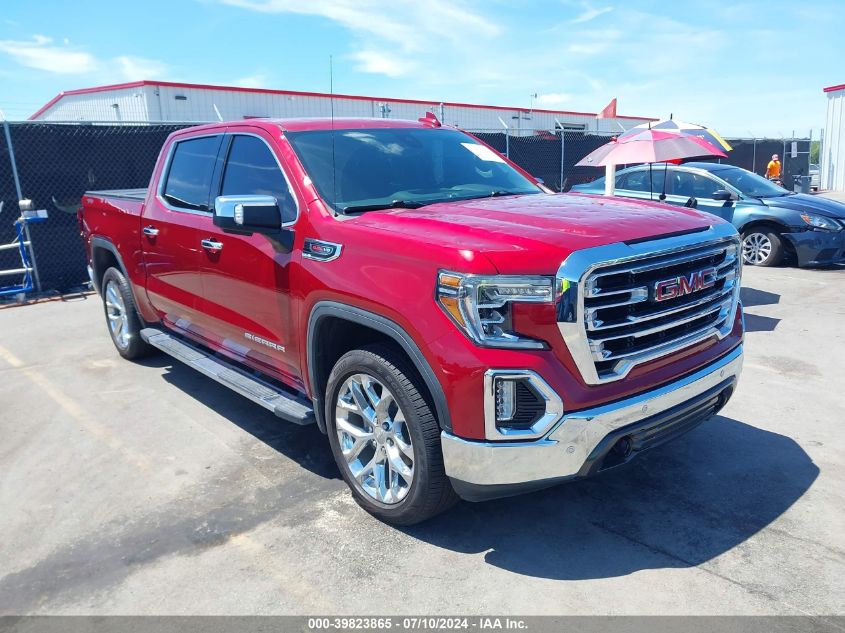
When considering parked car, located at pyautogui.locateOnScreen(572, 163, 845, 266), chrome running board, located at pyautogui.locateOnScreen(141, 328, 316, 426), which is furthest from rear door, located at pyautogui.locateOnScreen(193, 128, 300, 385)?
parked car, located at pyautogui.locateOnScreen(572, 163, 845, 266)

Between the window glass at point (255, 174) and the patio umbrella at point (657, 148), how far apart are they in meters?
4.51

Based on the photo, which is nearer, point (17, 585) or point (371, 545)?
point (17, 585)

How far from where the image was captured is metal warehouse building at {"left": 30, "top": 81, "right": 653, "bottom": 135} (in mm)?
20188

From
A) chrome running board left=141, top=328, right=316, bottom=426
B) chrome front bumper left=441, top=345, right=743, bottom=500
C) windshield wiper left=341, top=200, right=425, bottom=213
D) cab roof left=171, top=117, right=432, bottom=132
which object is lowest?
chrome running board left=141, top=328, right=316, bottom=426

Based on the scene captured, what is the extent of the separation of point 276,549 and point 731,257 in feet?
8.98

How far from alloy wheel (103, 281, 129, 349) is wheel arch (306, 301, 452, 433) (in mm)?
3263

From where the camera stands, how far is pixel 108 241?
6.21m

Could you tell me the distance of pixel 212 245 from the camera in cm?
443

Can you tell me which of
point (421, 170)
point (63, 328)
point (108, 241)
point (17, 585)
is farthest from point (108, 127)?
point (17, 585)

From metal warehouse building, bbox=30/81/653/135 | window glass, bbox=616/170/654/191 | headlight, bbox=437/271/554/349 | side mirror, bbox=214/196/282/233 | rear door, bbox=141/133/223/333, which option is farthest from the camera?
metal warehouse building, bbox=30/81/653/135

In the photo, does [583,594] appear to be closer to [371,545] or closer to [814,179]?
[371,545]

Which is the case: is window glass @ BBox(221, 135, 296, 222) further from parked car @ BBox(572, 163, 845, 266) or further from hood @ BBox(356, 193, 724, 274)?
parked car @ BBox(572, 163, 845, 266)

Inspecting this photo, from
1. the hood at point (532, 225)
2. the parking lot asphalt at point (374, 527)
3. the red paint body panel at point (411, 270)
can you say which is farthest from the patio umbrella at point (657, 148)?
the hood at point (532, 225)

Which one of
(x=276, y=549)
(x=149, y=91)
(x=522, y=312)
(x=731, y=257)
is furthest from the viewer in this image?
(x=149, y=91)
